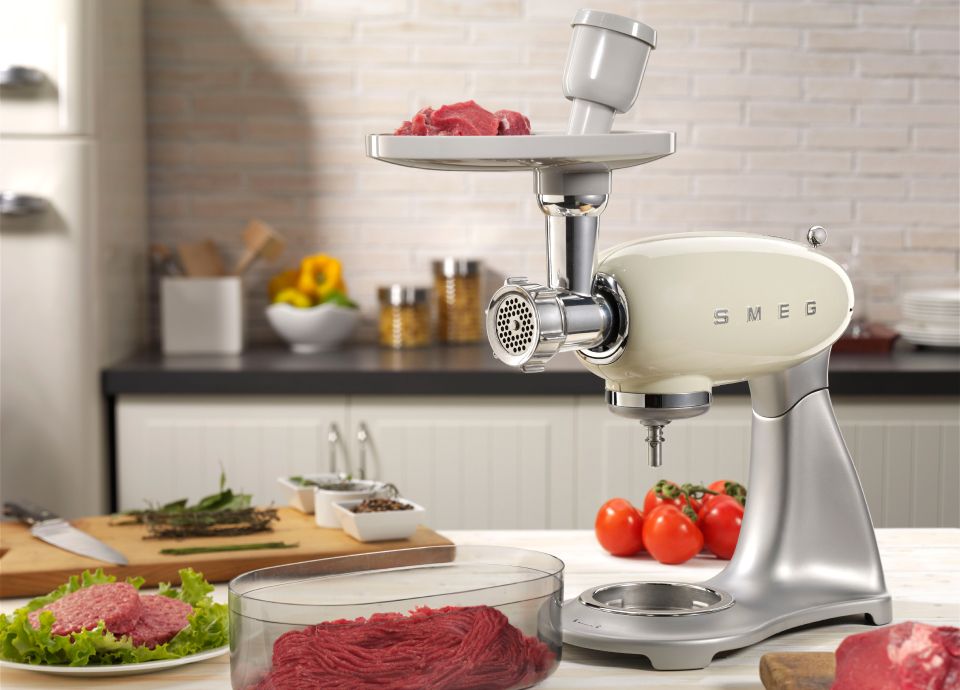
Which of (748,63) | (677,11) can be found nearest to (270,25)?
(677,11)

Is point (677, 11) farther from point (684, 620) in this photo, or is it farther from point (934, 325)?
point (684, 620)

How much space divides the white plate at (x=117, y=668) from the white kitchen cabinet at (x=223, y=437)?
5.81ft

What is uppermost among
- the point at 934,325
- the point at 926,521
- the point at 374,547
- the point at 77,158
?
the point at 77,158

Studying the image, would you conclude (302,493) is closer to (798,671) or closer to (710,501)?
(710,501)

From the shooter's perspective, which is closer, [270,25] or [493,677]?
[493,677]

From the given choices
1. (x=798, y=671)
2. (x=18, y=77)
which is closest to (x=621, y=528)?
(x=798, y=671)

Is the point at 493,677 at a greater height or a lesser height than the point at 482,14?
lesser

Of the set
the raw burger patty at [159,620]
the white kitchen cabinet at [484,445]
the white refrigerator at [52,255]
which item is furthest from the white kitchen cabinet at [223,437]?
the raw burger patty at [159,620]

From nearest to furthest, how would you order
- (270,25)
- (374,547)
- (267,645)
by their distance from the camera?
(267,645) < (374,547) < (270,25)

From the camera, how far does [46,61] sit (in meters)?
2.85

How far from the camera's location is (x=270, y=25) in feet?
11.4

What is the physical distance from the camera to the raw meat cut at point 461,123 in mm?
1053

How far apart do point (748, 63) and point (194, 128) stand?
161cm

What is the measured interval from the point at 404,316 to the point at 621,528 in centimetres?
184
